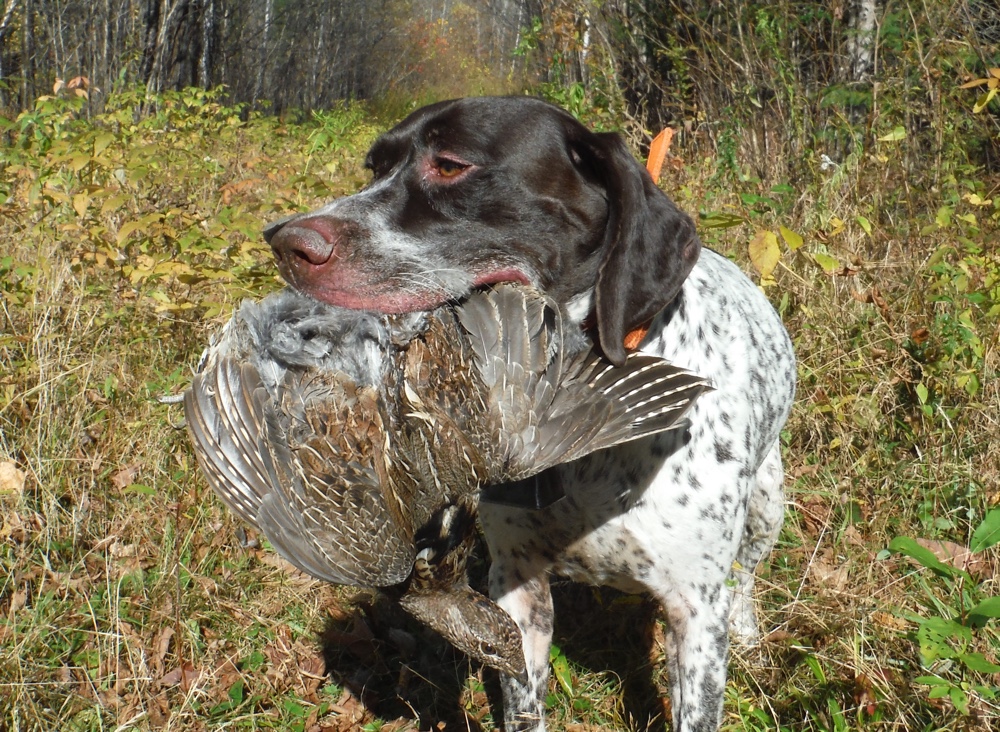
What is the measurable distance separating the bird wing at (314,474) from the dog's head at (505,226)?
0.31 metres

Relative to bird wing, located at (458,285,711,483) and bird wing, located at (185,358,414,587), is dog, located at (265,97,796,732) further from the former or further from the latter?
bird wing, located at (185,358,414,587)

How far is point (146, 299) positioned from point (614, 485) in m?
2.42

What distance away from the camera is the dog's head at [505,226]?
7.68 ft

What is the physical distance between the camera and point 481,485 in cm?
217

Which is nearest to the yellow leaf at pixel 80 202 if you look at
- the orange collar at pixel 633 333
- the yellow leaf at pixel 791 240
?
the orange collar at pixel 633 333

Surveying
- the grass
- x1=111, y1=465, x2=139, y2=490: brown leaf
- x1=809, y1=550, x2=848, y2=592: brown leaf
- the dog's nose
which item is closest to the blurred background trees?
the grass

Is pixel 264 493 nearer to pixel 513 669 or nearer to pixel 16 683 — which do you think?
pixel 513 669

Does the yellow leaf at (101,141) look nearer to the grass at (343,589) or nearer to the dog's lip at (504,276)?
the grass at (343,589)

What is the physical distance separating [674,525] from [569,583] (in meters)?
1.45

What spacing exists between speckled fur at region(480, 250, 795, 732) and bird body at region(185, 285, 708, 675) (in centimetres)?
43

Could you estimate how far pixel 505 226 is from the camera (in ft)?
8.15

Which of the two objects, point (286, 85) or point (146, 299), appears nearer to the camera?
point (146, 299)

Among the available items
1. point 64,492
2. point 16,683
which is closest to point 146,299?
point 64,492

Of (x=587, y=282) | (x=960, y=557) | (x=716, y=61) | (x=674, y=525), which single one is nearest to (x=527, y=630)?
(x=674, y=525)
